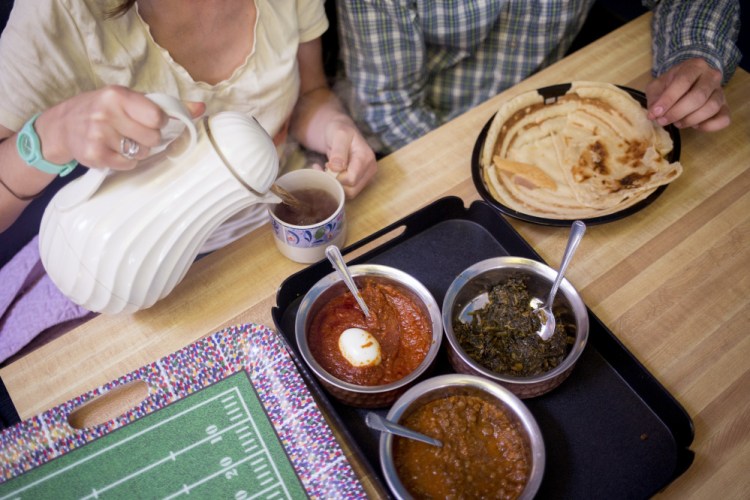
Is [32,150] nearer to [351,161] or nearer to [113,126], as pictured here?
[113,126]

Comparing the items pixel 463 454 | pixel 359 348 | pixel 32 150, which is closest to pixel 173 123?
pixel 32 150

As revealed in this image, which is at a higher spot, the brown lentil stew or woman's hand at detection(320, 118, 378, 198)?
woman's hand at detection(320, 118, 378, 198)

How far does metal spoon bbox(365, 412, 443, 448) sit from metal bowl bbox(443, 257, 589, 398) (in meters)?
0.14

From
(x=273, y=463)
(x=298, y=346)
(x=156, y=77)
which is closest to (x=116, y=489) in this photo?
(x=273, y=463)

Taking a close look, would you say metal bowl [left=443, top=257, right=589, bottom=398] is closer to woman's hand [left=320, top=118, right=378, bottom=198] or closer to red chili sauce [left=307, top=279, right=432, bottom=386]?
red chili sauce [left=307, top=279, right=432, bottom=386]

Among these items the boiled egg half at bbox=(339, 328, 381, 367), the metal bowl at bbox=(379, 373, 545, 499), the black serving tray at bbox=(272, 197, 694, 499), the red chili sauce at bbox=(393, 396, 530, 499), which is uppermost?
the boiled egg half at bbox=(339, 328, 381, 367)

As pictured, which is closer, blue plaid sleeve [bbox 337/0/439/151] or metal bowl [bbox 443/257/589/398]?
metal bowl [bbox 443/257/589/398]

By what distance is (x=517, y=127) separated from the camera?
4.63 ft

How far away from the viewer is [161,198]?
3.05 ft

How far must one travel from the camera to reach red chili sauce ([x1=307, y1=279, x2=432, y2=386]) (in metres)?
1.02

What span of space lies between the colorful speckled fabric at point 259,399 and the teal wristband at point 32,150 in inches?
15.7

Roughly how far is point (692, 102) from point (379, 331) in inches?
35.7

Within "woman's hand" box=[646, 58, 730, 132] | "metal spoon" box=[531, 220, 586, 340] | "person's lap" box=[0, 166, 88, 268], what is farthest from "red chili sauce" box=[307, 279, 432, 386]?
"person's lap" box=[0, 166, 88, 268]

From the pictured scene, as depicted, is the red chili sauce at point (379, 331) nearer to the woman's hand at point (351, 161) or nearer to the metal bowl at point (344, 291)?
the metal bowl at point (344, 291)
